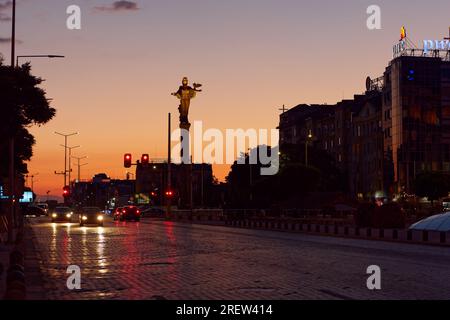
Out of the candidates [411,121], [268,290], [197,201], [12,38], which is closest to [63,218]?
[12,38]

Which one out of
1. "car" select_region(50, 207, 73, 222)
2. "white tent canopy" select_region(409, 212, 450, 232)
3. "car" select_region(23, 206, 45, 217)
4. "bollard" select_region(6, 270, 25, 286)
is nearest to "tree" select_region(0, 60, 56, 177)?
"bollard" select_region(6, 270, 25, 286)

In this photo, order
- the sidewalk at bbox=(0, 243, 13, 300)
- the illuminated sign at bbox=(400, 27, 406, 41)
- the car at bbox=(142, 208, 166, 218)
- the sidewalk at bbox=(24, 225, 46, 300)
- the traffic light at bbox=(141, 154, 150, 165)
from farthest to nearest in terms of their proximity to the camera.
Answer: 1. the illuminated sign at bbox=(400, 27, 406, 41)
2. the car at bbox=(142, 208, 166, 218)
3. the traffic light at bbox=(141, 154, 150, 165)
4. the sidewalk at bbox=(0, 243, 13, 300)
5. the sidewalk at bbox=(24, 225, 46, 300)

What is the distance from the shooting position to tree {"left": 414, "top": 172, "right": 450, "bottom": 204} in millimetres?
92812

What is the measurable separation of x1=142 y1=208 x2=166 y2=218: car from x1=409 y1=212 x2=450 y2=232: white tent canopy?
54.3 metres

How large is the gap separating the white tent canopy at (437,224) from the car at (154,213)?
54.3m

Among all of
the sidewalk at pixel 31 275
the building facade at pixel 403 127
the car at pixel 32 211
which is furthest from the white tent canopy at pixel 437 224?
the car at pixel 32 211

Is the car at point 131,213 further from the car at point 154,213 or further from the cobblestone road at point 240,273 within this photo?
the cobblestone road at point 240,273

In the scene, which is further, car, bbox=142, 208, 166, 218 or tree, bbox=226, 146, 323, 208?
tree, bbox=226, 146, 323, 208

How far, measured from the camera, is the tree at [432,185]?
92.8m

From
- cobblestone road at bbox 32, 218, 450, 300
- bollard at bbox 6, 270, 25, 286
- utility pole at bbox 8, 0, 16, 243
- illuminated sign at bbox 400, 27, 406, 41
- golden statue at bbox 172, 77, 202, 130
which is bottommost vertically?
cobblestone road at bbox 32, 218, 450, 300

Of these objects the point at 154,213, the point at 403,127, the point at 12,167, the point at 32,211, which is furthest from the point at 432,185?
the point at 12,167

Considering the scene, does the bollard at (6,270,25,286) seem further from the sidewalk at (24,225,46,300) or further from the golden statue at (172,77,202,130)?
the golden statue at (172,77,202,130)

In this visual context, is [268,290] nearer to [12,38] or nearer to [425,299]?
[425,299]

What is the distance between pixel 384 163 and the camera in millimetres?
108938
